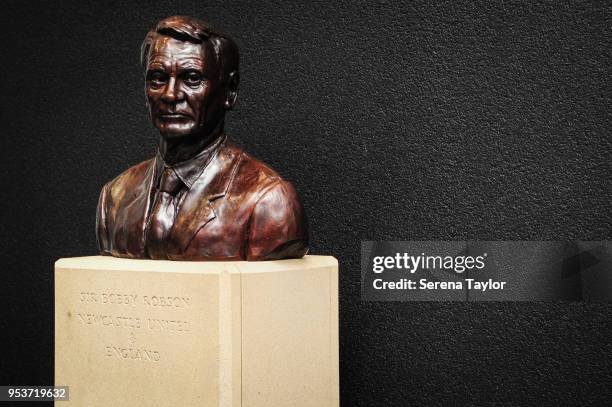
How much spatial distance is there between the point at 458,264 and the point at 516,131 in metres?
0.55

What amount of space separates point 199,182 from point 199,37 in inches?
17.4

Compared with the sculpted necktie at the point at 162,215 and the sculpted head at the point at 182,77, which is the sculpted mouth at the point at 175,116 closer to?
the sculpted head at the point at 182,77

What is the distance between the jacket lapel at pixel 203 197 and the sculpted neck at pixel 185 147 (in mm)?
49

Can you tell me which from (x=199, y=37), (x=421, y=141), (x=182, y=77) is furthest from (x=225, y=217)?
(x=421, y=141)

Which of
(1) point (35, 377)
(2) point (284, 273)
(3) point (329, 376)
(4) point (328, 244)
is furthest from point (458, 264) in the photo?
(1) point (35, 377)

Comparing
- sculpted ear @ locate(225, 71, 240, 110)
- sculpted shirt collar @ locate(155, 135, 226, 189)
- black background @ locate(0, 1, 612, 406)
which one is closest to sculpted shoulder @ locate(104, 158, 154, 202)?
sculpted shirt collar @ locate(155, 135, 226, 189)

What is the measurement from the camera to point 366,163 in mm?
3295

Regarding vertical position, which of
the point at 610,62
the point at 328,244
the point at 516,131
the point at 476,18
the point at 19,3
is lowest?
the point at 328,244

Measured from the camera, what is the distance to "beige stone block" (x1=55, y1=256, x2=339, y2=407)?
2.33 metres

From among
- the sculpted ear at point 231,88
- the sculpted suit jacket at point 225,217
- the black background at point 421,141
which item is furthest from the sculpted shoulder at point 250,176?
the black background at point 421,141

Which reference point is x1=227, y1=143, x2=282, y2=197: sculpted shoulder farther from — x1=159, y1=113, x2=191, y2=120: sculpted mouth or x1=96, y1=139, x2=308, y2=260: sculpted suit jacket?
x1=159, y1=113, x2=191, y2=120: sculpted mouth

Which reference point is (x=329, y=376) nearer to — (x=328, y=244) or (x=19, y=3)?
(x=328, y=244)

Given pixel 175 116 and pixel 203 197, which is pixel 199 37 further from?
pixel 203 197

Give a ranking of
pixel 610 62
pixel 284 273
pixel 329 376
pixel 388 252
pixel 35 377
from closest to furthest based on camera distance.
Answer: pixel 284 273, pixel 329 376, pixel 610 62, pixel 388 252, pixel 35 377
